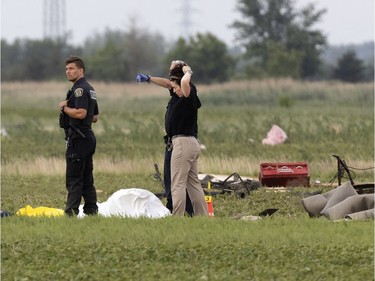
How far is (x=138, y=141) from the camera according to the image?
96.7ft

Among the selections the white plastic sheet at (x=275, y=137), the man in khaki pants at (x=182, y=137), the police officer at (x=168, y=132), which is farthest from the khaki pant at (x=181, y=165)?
the white plastic sheet at (x=275, y=137)

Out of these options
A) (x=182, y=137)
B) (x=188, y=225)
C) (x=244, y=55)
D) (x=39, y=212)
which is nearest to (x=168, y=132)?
(x=182, y=137)

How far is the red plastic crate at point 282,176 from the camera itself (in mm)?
17266

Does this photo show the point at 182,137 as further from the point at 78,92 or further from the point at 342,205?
the point at 342,205

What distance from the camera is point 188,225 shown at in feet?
37.7

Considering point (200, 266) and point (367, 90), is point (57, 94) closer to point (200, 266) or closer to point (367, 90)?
point (367, 90)

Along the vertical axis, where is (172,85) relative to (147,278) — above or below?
above

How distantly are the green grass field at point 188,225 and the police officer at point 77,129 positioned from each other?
1159 mm

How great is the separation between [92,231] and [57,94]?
4533cm

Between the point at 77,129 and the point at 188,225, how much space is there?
2.36m

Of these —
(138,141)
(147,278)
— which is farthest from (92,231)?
(138,141)

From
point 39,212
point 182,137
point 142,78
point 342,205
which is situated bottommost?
point 39,212

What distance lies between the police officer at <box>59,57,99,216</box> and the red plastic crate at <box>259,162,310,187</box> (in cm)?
453

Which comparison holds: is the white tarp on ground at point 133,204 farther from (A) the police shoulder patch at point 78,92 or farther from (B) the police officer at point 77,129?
(A) the police shoulder patch at point 78,92
